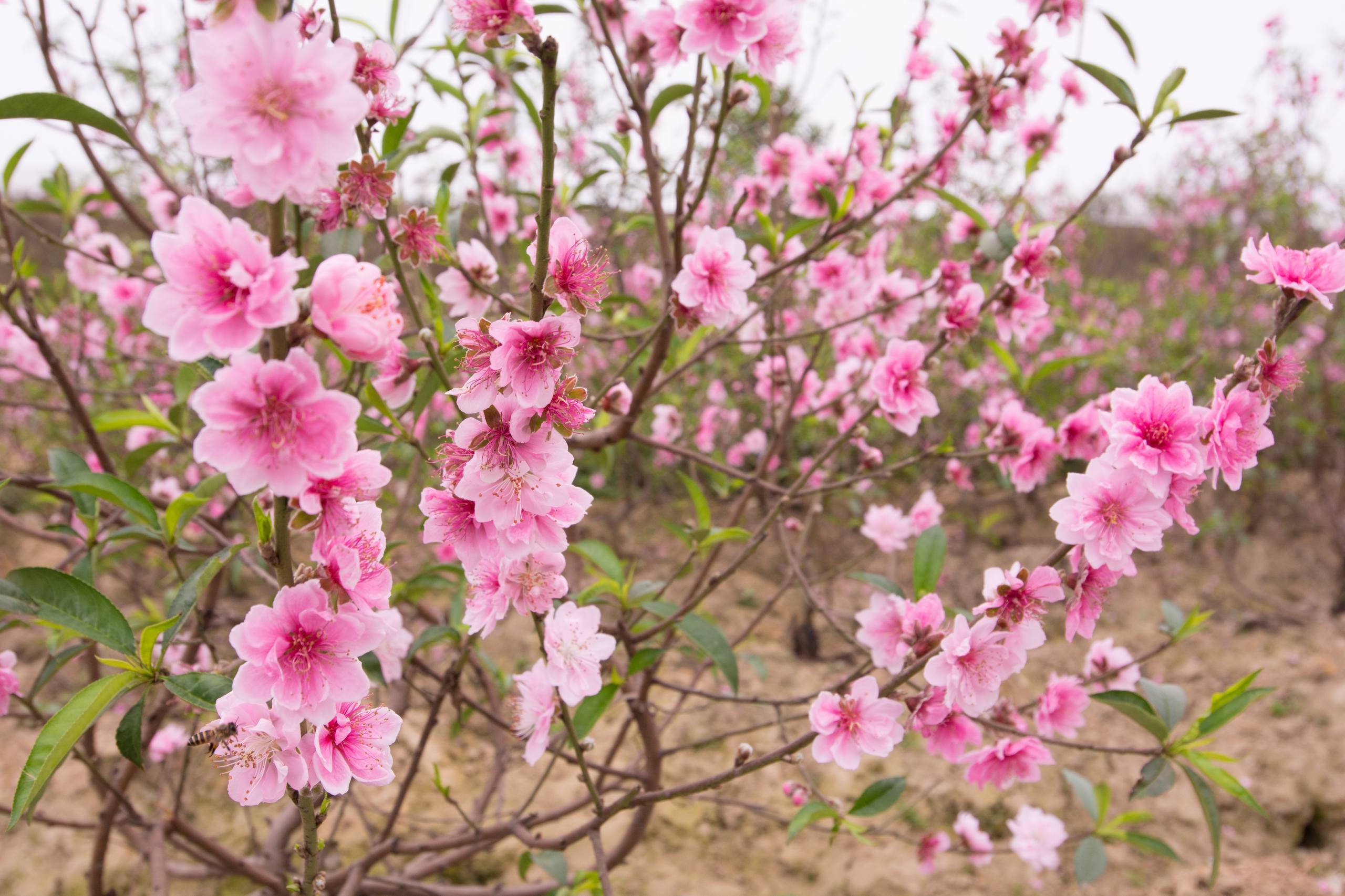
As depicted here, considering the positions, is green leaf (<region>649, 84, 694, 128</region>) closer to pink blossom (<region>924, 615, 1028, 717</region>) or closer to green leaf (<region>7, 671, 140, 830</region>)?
pink blossom (<region>924, 615, 1028, 717</region>)

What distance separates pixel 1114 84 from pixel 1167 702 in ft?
4.03

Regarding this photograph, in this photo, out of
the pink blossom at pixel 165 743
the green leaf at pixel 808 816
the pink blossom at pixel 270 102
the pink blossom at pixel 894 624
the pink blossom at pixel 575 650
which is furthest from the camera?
the pink blossom at pixel 165 743

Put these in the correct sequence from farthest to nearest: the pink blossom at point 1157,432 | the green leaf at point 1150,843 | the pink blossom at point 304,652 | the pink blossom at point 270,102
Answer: the green leaf at point 1150,843 → the pink blossom at point 1157,432 → the pink blossom at point 304,652 → the pink blossom at point 270,102

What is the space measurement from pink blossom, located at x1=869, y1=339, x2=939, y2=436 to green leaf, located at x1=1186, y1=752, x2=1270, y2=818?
2.69 feet

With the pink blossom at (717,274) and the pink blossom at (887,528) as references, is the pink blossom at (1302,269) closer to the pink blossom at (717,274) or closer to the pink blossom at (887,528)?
the pink blossom at (717,274)

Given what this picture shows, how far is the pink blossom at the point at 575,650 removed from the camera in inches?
45.5

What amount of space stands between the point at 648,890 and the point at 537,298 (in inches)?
91.4

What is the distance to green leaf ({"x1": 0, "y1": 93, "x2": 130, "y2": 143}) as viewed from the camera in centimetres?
90

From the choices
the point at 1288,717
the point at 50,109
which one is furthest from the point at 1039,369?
the point at 1288,717

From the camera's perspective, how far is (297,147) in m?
0.65

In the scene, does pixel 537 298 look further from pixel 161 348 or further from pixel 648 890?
pixel 161 348

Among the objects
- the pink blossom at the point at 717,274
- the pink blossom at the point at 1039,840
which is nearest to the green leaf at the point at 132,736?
the pink blossom at the point at 717,274

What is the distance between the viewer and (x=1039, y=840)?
90.4 inches

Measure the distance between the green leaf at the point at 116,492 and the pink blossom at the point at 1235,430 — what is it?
1599 mm
